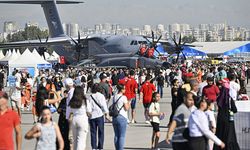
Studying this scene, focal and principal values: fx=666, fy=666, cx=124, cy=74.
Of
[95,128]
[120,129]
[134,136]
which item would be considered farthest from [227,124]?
[134,136]

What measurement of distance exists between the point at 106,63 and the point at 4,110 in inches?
2056

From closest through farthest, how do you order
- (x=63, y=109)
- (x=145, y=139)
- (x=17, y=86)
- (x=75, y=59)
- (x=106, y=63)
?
(x=63, y=109) < (x=145, y=139) < (x=17, y=86) < (x=106, y=63) < (x=75, y=59)

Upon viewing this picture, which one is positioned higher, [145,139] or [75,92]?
[75,92]

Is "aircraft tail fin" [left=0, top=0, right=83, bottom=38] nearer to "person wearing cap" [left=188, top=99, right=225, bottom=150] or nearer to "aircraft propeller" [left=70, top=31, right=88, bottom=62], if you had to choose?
"aircraft propeller" [left=70, top=31, right=88, bottom=62]

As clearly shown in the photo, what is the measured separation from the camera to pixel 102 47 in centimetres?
6638

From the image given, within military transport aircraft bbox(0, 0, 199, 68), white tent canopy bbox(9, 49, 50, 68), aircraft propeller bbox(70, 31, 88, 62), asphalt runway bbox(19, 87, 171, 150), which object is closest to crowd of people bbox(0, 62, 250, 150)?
asphalt runway bbox(19, 87, 171, 150)

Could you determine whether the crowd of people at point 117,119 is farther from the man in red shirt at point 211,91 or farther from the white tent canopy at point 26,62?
the white tent canopy at point 26,62

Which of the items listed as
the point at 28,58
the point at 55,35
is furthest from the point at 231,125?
the point at 55,35

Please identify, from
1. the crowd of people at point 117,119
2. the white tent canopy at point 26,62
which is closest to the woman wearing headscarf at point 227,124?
the crowd of people at point 117,119

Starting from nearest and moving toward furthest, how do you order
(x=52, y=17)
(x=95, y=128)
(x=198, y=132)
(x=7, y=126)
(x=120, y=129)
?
1. (x=198, y=132)
2. (x=7, y=126)
3. (x=120, y=129)
4. (x=95, y=128)
5. (x=52, y=17)

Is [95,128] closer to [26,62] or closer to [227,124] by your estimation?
[227,124]

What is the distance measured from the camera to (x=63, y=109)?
1248cm

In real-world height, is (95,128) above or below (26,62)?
below

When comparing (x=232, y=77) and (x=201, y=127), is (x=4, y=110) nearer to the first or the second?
(x=201, y=127)
